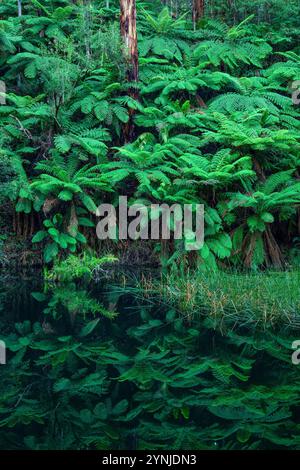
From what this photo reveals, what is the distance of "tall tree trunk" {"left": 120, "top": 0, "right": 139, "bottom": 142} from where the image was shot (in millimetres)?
13031

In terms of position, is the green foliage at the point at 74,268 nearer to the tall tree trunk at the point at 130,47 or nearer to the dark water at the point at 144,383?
the dark water at the point at 144,383

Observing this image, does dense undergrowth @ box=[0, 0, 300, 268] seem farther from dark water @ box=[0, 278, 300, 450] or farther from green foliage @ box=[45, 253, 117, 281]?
dark water @ box=[0, 278, 300, 450]

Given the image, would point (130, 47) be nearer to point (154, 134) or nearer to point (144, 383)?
point (154, 134)

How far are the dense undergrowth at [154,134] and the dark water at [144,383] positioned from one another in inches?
155

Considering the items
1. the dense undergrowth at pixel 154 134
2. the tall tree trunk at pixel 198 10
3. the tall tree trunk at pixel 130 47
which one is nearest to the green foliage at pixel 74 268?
the dense undergrowth at pixel 154 134

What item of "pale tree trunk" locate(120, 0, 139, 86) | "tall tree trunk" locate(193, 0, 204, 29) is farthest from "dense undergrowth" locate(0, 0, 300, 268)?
"tall tree trunk" locate(193, 0, 204, 29)

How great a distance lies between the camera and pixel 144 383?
492 cm

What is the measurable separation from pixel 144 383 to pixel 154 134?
901 centimetres

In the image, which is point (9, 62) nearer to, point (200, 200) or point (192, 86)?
point (192, 86)

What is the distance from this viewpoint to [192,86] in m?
13.0

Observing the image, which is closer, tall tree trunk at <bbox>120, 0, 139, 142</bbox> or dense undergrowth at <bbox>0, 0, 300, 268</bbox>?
dense undergrowth at <bbox>0, 0, 300, 268</bbox>

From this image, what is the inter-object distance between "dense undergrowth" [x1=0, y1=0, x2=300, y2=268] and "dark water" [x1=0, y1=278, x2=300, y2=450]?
395cm
